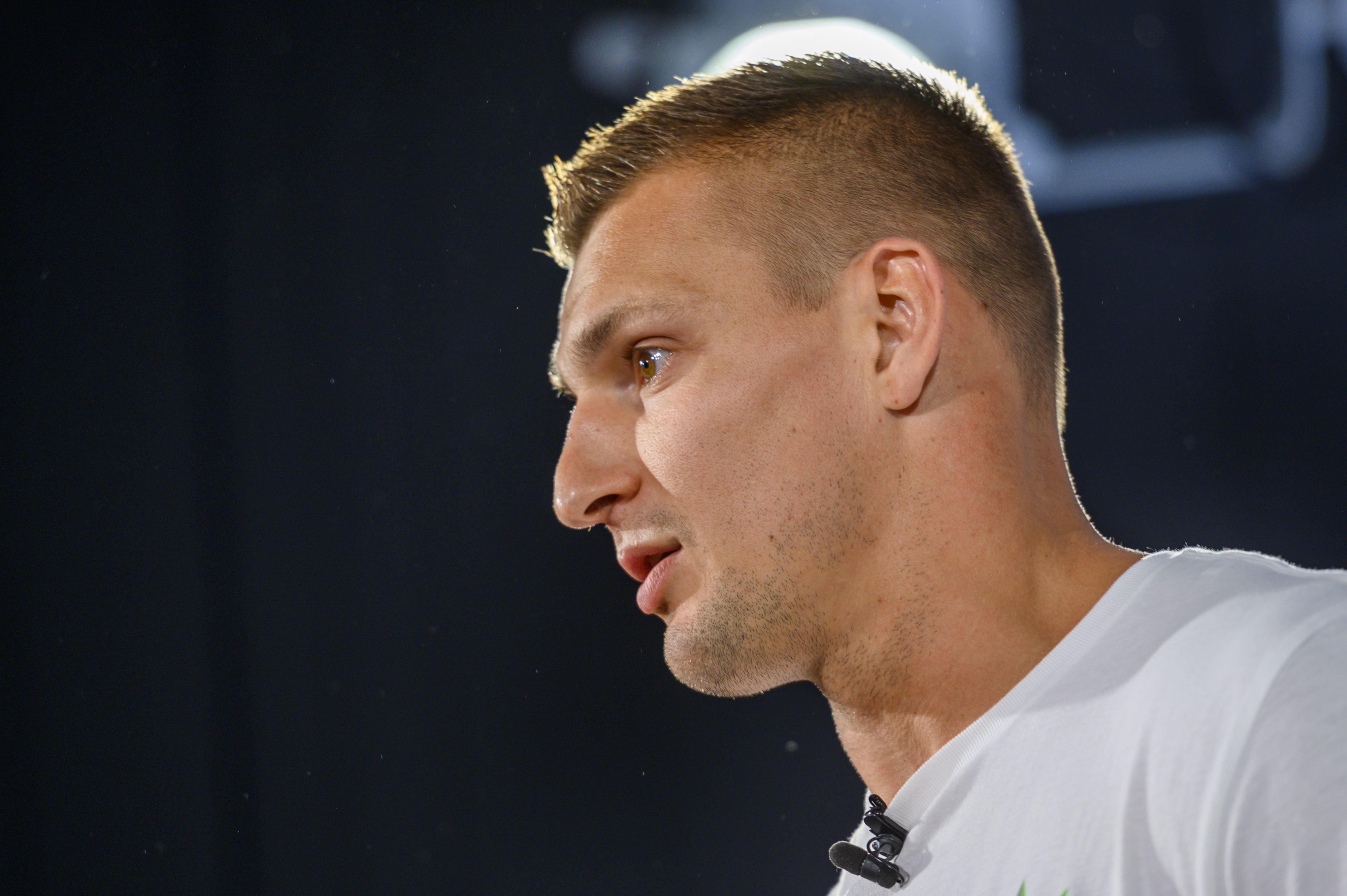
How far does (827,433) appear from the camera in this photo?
37.2 inches

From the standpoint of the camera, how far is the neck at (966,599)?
90 centimetres

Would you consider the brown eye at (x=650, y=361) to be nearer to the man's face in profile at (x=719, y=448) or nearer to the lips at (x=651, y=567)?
the man's face in profile at (x=719, y=448)

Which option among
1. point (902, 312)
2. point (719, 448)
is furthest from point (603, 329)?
point (902, 312)

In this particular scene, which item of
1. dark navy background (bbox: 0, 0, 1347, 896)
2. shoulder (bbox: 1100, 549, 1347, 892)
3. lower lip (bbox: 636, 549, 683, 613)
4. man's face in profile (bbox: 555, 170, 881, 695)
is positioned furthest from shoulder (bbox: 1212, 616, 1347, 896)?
dark navy background (bbox: 0, 0, 1347, 896)

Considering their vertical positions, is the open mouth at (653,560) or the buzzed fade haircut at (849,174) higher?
the buzzed fade haircut at (849,174)

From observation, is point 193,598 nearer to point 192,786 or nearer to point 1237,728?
point 192,786

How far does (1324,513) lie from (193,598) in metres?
1.89

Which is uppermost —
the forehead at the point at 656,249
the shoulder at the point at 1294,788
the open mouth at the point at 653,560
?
the forehead at the point at 656,249

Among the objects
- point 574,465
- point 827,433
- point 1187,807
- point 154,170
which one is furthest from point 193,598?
point 1187,807

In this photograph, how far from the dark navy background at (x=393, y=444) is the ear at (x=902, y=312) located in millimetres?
1008

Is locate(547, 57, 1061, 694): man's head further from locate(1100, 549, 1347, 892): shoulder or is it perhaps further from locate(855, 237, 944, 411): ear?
locate(1100, 549, 1347, 892): shoulder

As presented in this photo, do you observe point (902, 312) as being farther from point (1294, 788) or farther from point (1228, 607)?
point (1294, 788)

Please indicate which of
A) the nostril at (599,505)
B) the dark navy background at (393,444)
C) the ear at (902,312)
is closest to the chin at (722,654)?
the nostril at (599,505)

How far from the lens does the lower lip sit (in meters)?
1.01
